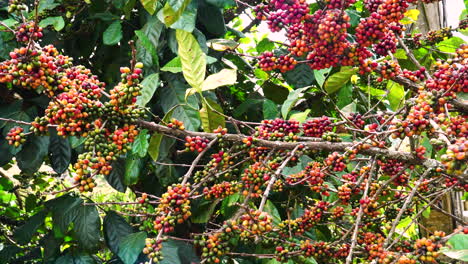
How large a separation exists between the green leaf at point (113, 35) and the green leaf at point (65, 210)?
0.79 metres

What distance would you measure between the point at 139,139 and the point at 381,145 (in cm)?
98

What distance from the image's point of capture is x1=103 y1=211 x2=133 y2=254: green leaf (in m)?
2.15

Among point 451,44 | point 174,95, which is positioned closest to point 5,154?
point 174,95

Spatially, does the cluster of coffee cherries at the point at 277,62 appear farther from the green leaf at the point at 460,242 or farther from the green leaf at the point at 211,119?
the green leaf at the point at 460,242

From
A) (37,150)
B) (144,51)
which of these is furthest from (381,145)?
(37,150)

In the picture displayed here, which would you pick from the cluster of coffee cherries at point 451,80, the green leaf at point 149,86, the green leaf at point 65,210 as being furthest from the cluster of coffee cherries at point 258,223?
the green leaf at point 65,210

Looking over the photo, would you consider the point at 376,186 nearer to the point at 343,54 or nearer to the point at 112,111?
the point at 343,54

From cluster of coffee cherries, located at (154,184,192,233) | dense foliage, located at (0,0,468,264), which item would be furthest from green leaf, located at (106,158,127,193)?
cluster of coffee cherries, located at (154,184,192,233)

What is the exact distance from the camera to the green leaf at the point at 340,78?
1.48 metres

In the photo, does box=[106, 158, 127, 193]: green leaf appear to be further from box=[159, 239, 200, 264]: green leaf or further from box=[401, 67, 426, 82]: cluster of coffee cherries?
box=[401, 67, 426, 82]: cluster of coffee cherries

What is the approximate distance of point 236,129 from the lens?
52.9 inches

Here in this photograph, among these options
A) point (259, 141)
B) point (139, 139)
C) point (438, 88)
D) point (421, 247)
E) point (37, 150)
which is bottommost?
point (37, 150)

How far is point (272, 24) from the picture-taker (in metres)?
1.38

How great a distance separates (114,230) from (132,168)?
356mm
